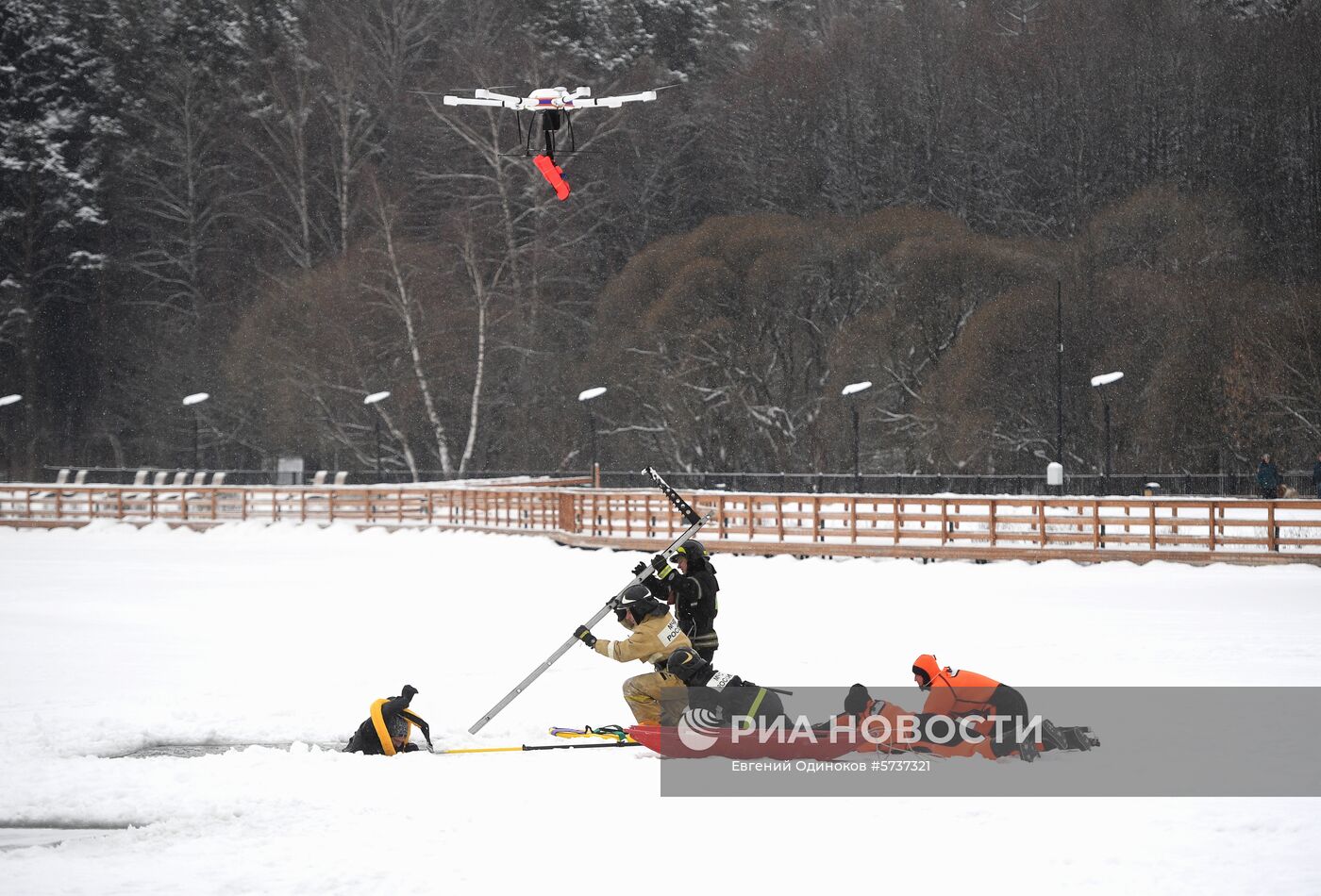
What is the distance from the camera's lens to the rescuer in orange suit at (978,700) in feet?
34.7

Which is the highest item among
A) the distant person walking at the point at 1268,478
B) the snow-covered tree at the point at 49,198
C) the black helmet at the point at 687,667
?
the snow-covered tree at the point at 49,198

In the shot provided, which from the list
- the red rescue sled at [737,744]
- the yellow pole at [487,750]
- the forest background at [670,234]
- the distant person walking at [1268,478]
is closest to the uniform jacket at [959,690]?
the red rescue sled at [737,744]

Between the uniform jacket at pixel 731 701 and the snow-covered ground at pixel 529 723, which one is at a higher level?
the uniform jacket at pixel 731 701

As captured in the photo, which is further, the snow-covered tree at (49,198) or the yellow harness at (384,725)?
the snow-covered tree at (49,198)

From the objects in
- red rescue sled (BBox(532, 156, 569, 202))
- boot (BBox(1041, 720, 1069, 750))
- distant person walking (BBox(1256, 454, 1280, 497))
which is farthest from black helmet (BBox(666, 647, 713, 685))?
distant person walking (BBox(1256, 454, 1280, 497))

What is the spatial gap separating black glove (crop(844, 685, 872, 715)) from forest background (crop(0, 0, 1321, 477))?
28598 mm

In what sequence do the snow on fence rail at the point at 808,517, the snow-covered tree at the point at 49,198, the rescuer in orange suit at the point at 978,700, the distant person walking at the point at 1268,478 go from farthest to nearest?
the snow-covered tree at the point at 49,198 < the distant person walking at the point at 1268,478 < the snow on fence rail at the point at 808,517 < the rescuer in orange suit at the point at 978,700

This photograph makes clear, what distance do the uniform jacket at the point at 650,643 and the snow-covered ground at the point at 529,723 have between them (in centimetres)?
76

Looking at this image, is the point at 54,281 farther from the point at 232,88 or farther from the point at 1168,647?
the point at 1168,647

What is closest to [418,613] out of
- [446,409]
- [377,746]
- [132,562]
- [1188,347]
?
[377,746]

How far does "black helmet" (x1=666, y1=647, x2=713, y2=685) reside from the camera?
11.2 m

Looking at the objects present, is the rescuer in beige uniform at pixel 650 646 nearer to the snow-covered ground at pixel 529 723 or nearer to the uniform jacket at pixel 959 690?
the snow-covered ground at pixel 529 723

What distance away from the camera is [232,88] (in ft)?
208

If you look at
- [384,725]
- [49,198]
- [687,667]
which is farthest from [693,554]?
[49,198]
